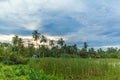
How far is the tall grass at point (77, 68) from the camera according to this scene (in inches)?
427

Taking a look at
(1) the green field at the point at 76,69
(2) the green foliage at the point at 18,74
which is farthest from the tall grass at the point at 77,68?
(2) the green foliage at the point at 18,74

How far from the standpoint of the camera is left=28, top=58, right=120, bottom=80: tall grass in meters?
10.8

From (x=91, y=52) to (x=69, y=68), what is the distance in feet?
117

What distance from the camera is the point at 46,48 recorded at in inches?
1937

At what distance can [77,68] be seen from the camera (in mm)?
11539

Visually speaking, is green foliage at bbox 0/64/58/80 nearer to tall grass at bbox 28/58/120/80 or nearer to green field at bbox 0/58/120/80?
green field at bbox 0/58/120/80

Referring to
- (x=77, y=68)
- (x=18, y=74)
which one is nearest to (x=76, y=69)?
(x=77, y=68)

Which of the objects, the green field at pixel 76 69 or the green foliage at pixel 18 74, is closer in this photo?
the green foliage at pixel 18 74

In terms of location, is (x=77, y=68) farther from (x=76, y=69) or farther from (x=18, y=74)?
(x=18, y=74)

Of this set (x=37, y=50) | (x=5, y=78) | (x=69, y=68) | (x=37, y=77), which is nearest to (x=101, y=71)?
(x=69, y=68)

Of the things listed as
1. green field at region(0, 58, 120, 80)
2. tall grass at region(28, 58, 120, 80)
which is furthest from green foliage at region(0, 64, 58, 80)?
tall grass at region(28, 58, 120, 80)

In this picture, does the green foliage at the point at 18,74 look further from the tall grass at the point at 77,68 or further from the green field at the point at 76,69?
the tall grass at the point at 77,68

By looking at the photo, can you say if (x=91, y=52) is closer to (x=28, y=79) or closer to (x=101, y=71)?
(x=101, y=71)

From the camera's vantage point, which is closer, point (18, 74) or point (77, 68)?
point (18, 74)
